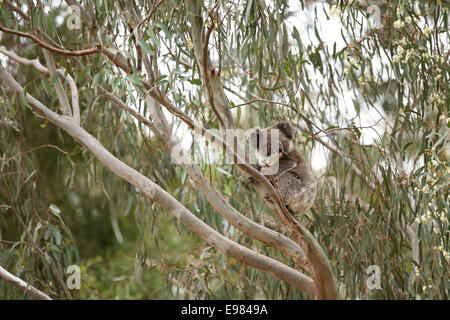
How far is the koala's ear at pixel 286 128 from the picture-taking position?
10.9 feet

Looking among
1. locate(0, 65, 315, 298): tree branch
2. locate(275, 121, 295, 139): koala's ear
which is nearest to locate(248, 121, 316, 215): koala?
locate(275, 121, 295, 139): koala's ear

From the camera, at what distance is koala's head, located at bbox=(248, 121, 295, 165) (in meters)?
3.32

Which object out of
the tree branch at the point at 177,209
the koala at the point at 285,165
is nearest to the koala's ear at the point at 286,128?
the koala at the point at 285,165

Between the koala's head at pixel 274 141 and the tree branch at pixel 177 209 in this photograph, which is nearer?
the tree branch at pixel 177 209

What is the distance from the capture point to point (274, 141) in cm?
331

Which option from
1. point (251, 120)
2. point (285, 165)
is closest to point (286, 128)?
point (285, 165)

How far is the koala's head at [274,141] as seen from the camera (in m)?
3.32

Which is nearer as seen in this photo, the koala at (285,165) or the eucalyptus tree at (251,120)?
the eucalyptus tree at (251,120)

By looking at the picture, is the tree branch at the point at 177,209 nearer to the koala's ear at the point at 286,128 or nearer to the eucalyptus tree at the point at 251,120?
the eucalyptus tree at the point at 251,120

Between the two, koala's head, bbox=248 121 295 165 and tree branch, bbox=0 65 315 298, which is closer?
tree branch, bbox=0 65 315 298

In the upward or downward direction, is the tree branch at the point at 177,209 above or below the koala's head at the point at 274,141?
below

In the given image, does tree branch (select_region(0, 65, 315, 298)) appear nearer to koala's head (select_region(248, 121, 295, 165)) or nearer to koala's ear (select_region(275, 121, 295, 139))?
koala's head (select_region(248, 121, 295, 165))

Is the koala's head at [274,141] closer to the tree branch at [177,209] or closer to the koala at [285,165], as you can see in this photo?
the koala at [285,165]
